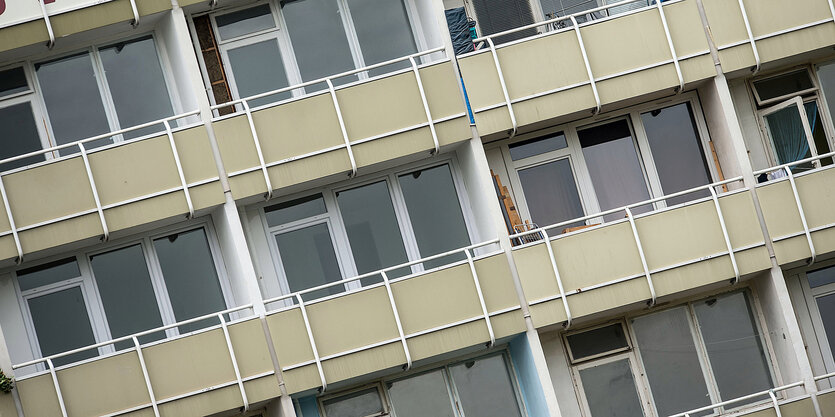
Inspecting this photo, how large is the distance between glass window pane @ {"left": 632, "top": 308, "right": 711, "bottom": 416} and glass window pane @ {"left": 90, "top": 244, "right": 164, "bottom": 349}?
310 inches

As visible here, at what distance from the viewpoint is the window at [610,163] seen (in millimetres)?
19734

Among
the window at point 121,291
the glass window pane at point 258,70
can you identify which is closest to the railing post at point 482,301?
the window at point 121,291

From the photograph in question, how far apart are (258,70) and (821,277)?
9.86m

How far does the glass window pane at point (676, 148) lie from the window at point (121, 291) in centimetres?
750

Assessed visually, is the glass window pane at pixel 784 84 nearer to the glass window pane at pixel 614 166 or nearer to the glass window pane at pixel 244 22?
the glass window pane at pixel 614 166

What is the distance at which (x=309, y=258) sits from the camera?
1939 cm

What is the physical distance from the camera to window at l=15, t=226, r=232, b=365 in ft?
62.2

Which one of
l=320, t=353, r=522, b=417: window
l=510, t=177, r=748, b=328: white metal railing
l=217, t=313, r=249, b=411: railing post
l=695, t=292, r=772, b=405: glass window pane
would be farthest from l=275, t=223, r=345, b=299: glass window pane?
l=695, t=292, r=772, b=405: glass window pane

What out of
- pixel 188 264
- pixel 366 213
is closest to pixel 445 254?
pixel 366 213

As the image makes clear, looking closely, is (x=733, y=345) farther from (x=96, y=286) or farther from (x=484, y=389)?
(x=96, y=286)

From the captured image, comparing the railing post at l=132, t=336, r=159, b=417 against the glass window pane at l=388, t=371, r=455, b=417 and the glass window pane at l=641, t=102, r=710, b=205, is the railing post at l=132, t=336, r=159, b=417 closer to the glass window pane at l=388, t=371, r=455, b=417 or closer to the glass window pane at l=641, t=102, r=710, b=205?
the glass window pane at l=388, t=371, r=455, b=417

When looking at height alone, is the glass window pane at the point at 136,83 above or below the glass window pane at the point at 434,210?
above

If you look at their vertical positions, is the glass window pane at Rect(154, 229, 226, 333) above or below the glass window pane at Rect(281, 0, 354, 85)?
below

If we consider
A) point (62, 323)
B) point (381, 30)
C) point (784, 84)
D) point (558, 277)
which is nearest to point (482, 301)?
point (558, 277)
